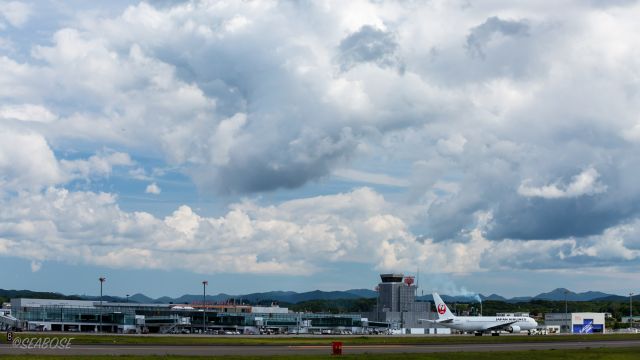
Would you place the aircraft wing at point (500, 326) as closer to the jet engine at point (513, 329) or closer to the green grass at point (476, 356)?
the jet engine at point (513, 329)

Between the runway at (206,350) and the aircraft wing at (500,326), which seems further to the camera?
the aircraft wing at (500,326)

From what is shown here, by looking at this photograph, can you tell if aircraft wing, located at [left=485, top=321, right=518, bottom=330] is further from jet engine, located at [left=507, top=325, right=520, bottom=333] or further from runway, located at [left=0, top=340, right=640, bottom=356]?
runway, located at [left=0, top=340, right=640, bottom=356]

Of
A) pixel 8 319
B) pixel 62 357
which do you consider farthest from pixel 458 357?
pixel 8 319

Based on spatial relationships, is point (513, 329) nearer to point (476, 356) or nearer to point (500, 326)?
point (500, 326)

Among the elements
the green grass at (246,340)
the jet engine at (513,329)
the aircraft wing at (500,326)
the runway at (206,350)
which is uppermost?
the runway at (206,350)

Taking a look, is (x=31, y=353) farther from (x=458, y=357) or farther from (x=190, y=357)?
(x=458, y=357)

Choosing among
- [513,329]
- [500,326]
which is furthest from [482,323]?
[513,329]

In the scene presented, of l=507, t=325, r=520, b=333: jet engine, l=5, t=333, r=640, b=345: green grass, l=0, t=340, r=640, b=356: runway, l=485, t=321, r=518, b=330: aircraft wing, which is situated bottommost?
l=507, t=325, r=520, b=333: jet engine

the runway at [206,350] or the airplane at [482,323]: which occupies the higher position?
the runway at [206,350]

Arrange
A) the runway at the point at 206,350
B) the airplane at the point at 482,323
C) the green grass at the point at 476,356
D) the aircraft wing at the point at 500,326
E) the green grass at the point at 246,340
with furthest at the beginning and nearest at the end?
the airplane at the point at 482,323 → the aircraft wing at the point at 500,326 → the green grass at the point at 246,340 → the runway at the point at 206,350 → the green grass at the point at 476,356

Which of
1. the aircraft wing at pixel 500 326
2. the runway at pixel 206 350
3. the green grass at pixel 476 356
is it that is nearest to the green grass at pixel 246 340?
the runway at pixel 206 350

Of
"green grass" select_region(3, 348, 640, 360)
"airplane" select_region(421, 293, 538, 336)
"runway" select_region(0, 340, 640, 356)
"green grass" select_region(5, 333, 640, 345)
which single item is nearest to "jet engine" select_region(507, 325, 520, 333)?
"airplane" select_region(421, 293, 538, 336)

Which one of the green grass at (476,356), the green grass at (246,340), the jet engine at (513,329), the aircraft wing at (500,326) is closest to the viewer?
the green grass at (476,356)

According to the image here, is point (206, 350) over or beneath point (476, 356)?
beneath
